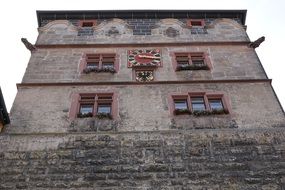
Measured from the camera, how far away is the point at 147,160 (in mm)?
10758

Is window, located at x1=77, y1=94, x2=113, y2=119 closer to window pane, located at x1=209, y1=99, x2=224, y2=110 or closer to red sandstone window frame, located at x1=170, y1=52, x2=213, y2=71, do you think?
red sandstone window frame, located at x1=170, y1=52, x2=213, y2=71

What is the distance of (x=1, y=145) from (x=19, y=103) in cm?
194

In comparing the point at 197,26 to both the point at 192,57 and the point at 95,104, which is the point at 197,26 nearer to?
the point at 192,57

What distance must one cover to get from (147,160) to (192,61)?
216 inches

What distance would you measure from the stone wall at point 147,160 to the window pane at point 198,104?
1467mm

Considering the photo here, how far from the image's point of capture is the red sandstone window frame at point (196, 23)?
680 inches

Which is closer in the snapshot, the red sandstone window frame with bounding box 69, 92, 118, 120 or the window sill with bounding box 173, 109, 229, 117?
the window sill with bounding box 173, 109, 229, 117

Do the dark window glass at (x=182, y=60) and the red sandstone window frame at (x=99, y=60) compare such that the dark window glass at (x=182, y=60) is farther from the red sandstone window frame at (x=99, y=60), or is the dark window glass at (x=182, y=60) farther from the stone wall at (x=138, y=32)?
the red sandstone window frame at (x=99, y=60)

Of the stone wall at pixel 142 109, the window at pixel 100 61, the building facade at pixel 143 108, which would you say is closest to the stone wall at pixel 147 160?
the building facade at pixel 143 108

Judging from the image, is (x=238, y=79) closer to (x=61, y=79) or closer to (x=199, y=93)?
(x=199, y=93)

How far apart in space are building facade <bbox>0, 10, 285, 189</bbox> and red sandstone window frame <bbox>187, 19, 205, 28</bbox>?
40 millimetres

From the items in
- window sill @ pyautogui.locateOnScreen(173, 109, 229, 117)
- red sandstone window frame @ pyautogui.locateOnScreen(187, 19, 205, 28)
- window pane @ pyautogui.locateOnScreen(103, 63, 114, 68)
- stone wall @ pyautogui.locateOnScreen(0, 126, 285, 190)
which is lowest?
stone wall @ pyautogui.locateOnScreen(0, 126, 285, 190)

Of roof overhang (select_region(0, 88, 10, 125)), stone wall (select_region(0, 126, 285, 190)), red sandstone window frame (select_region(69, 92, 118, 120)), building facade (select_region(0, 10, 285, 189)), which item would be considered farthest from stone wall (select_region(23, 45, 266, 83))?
stone wall (select_region(0, 126, 285, 190))

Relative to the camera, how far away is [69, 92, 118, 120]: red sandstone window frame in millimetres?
12688
